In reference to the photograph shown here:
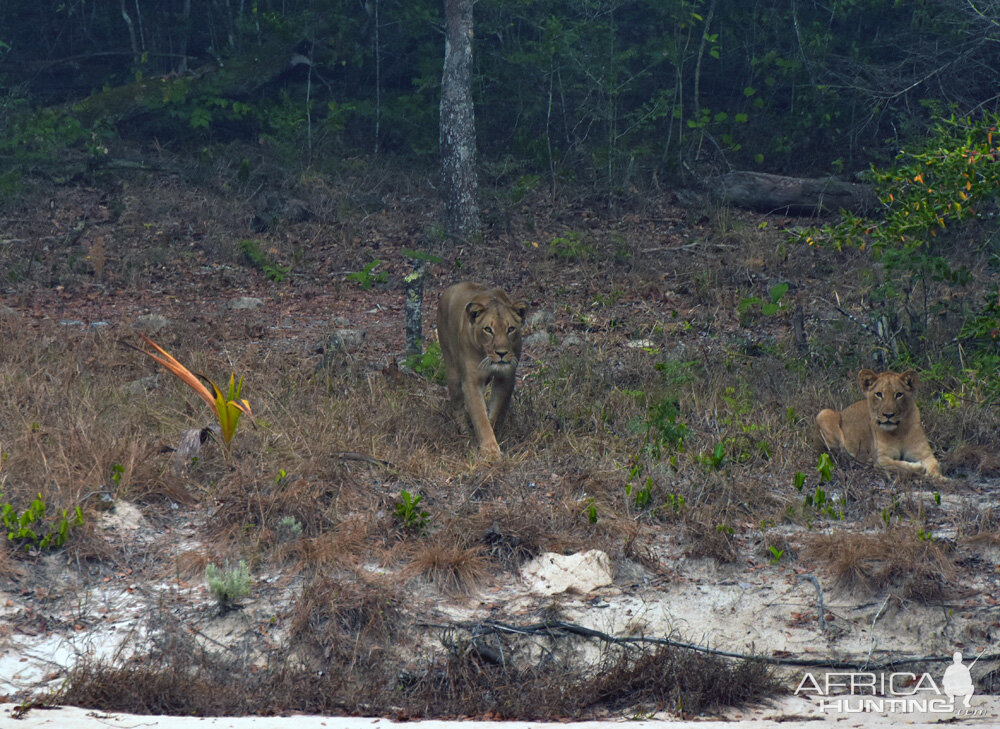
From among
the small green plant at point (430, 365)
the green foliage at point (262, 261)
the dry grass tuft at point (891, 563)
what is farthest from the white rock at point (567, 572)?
the green foliage at point (262, 261)

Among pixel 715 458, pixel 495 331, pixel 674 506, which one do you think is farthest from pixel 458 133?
pixel 674 506

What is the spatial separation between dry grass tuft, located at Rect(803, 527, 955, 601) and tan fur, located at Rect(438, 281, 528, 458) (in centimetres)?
228

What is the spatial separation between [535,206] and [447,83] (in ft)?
7.16

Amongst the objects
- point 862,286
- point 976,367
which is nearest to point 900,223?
point 976,367

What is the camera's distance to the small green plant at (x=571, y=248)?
1363 centimetres

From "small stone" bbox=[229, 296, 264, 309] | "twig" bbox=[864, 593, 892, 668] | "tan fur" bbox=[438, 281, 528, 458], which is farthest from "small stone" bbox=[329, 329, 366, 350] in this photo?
"twig" bbox=[864, 593, 892, 668]

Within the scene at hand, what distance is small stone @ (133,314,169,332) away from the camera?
10.8 meters

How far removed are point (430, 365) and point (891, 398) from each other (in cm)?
353

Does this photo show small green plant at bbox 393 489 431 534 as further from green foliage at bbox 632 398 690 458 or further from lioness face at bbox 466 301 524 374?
green foliage at bbox 632 398 690 458

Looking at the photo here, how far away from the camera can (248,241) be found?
553 inches

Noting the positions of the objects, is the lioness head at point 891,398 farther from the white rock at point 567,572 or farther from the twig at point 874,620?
the white rock at point 567,572

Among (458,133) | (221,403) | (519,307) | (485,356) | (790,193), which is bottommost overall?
(221,403)

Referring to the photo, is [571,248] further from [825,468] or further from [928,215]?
[825,468]

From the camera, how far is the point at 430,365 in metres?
8.80
